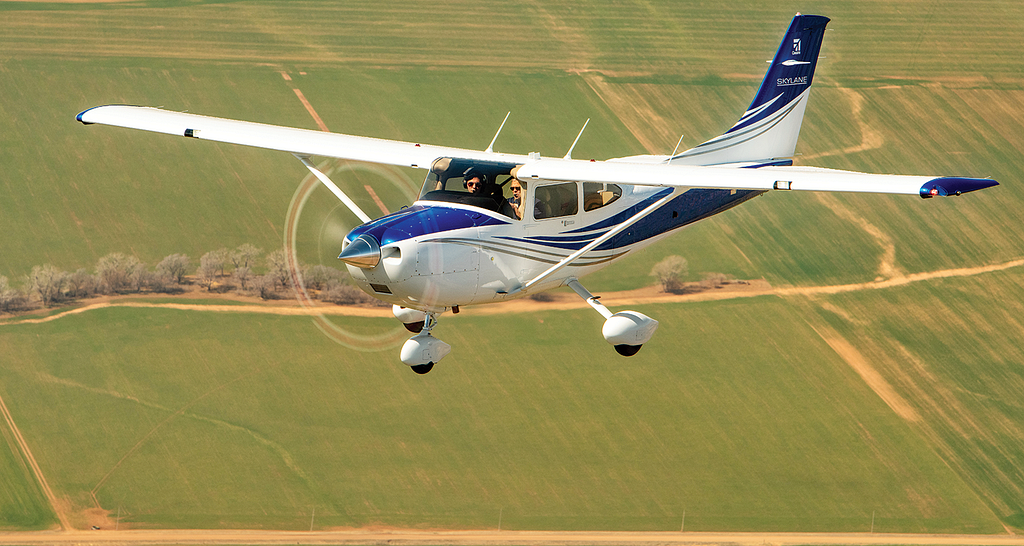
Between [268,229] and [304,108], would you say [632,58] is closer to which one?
[304,108]

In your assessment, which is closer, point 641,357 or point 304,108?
point 641,357

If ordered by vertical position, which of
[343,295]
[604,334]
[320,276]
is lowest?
[604,334]

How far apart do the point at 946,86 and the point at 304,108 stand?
113 ft

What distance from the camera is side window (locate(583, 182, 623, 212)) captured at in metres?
26.8

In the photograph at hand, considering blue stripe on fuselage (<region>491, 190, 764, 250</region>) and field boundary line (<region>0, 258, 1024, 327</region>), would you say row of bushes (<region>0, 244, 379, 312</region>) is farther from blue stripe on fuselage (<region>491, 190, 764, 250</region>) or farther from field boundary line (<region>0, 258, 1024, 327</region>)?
blue stripe on fuselage (<region>491, 190, 764, 250</region>)

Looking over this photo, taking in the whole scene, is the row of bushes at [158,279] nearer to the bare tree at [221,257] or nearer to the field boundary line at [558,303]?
the bare tree at [221,257]

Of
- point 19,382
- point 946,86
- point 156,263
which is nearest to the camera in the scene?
point 19,382

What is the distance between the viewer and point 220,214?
5781cm

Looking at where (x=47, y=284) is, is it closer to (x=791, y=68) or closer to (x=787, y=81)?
(x=787, y=81)

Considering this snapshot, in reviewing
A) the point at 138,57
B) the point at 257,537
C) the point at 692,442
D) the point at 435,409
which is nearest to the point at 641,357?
the point at 692,442

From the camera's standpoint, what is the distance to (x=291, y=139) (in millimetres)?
28406

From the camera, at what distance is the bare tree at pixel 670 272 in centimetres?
5622

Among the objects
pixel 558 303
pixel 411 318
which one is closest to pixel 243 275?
pixel 558 303

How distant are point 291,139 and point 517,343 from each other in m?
25.4
